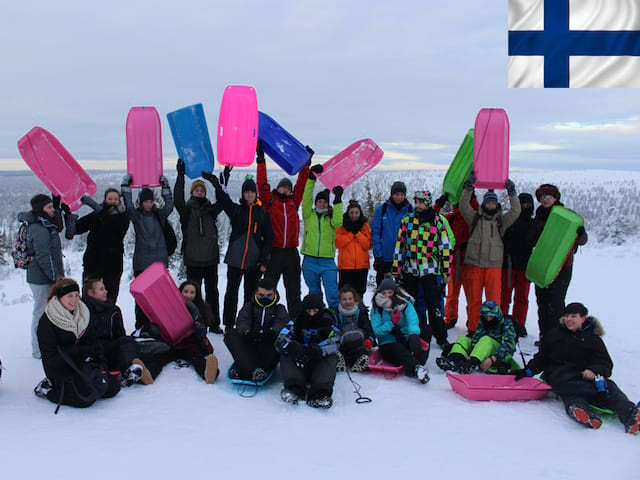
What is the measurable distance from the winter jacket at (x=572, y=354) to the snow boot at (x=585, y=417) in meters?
0.44

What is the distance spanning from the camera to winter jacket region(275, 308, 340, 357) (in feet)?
17.1

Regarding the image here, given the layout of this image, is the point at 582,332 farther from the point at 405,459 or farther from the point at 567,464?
the point at 405,459

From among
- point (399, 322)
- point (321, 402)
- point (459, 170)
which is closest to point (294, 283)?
point (399, 322)

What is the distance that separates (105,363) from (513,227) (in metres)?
5.32

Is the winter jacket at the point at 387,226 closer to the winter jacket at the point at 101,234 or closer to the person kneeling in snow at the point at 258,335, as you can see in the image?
the person kneeling in snow at the point at 258,335

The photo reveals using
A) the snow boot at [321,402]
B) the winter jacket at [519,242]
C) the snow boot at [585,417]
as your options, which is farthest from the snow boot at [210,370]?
the winter jacket at [519,242]

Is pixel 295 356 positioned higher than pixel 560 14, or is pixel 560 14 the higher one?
pixel 560 14

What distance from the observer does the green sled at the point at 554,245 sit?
20.1 ft

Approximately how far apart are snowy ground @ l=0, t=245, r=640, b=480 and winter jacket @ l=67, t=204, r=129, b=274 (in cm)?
138

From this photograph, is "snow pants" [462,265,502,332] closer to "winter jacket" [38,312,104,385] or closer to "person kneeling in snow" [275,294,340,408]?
"person kneeling in snow" [275,294,340,408]

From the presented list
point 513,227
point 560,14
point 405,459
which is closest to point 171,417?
point 405,459

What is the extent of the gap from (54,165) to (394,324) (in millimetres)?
4634

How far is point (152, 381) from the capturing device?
528 centimetres

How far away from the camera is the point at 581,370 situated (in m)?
4.90
